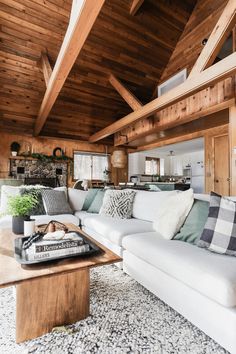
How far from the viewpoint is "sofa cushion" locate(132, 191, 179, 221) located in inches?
97.1

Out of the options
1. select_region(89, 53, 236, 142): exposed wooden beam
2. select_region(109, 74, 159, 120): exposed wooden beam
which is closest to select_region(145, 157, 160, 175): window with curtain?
select_region(109, 74, 159, 120): exposed wooden beam

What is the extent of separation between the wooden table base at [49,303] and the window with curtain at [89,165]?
5.68 m

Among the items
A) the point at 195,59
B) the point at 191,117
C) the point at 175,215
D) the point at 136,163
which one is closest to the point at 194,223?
the point at 175,215

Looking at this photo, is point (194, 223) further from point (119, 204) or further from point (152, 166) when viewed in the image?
point (152, 166)

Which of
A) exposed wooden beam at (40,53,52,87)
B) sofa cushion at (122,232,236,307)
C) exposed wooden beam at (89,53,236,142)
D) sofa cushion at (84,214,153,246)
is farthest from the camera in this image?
exposed wooden beam at (40,53,52,87)

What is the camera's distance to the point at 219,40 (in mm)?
2768

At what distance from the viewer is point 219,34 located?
2750mm

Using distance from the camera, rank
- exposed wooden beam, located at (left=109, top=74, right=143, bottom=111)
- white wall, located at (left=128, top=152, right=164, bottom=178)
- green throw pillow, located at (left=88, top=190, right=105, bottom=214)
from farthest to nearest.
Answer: white wall, located at (left=128, top=152, right=164, bottom=178) < exposed wooden beam, located at (left=109, top=74, right=143, bottom=111) < green throw pillow, located at (left=88, top=190, right=105, bottom=214)

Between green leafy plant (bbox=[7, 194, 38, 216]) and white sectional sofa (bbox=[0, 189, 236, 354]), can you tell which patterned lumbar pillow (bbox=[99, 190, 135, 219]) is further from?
green leafy plant (bbox=[7, 194, 38, 216])

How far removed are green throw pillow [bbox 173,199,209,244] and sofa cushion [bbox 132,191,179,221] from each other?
613mm

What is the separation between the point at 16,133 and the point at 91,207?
161 inches

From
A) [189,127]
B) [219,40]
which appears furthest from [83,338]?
[189,127]

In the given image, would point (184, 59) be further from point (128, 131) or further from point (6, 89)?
point (6, 89)

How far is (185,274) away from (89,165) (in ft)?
20.2
